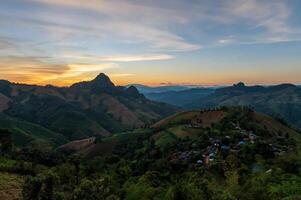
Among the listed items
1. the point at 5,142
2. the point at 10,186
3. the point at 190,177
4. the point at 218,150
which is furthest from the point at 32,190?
the point at 5,142

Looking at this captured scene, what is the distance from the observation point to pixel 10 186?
92.8m

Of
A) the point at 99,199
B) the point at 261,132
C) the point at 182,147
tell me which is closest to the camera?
the point at 99,199

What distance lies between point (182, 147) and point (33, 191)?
110 m

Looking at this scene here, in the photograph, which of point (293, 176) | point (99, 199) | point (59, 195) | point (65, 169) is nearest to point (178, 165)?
point (65, 169)

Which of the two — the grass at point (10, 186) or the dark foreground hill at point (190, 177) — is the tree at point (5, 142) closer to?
the dark foreground hill at point (190, 177)

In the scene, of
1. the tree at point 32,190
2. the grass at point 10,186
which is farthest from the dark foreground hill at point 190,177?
the grass at point 10,186

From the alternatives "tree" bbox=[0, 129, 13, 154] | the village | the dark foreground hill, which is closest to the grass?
the dark foreground hill

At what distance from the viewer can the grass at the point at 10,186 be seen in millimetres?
83525

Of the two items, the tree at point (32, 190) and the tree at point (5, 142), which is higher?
the tree at point (32, 190)

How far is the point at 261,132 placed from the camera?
647 feet

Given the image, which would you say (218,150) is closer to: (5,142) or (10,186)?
(10,186)

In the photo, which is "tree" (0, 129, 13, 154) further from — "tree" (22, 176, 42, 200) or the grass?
"tree" (22, 176, 42, 200)

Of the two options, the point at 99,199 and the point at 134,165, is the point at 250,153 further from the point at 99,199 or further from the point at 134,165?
the point at 99,199

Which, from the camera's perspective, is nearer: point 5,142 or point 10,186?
point 10,186
